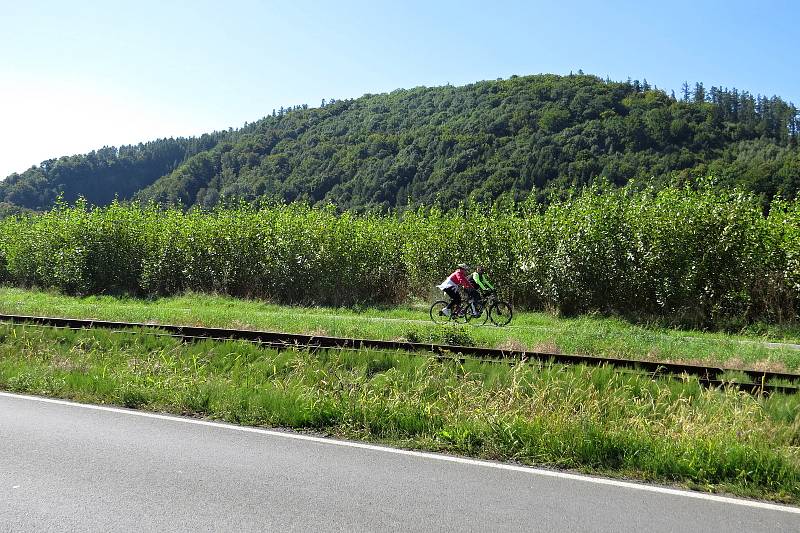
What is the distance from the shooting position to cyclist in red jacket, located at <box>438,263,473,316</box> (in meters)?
18.8

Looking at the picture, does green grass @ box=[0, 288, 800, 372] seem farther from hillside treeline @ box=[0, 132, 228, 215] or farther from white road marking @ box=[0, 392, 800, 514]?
hillside treeline @ box=[0, 132, 228, 215]

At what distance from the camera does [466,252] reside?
79.6 feet

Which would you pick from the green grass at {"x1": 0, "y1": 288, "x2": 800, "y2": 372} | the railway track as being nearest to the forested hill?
the green grass at {"x1": 0, "y1": 288, "x2": 800, "y2": 372}

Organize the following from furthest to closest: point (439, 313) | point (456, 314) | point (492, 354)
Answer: point (439, 313) → point (456, 314) → point (492, 354)

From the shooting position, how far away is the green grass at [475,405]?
5527mm

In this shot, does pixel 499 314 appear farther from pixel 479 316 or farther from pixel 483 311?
pixel 479 316

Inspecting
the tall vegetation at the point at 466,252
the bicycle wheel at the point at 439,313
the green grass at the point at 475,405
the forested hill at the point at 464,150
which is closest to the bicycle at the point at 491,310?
the bicycle wheel at the point at 439,313

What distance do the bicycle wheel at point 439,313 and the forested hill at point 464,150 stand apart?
22938mm

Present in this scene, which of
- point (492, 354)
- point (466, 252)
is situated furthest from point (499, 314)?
point (492, 354)

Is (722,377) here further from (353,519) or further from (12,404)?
(12,404)

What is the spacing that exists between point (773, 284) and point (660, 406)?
14229 mm

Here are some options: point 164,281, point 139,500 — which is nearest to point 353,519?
point 139,500

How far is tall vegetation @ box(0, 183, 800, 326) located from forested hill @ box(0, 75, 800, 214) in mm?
18636

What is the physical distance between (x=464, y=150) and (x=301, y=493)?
82287mm
